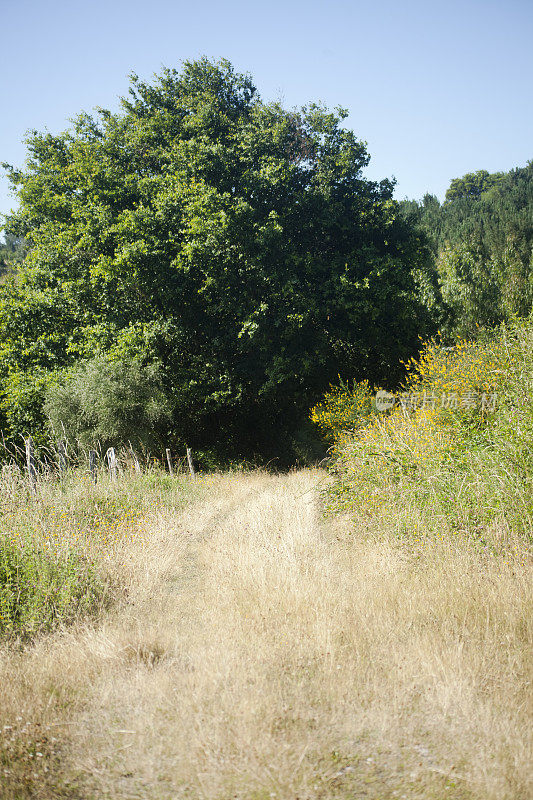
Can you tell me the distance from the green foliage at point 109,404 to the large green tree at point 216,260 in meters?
0.89

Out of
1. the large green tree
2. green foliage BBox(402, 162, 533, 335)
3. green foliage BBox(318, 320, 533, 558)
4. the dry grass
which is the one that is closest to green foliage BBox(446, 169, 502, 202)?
green foliage BBox(402, 162, 533, 335)

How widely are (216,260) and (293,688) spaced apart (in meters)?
14.9

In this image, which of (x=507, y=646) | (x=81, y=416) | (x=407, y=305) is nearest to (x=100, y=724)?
(x=507, y=646)

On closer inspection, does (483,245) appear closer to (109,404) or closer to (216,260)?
(216,260)

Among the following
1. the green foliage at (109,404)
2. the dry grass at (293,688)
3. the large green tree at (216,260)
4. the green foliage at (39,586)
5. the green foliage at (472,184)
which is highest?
the green foliage at (472,184)

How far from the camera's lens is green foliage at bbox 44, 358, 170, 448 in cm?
1572

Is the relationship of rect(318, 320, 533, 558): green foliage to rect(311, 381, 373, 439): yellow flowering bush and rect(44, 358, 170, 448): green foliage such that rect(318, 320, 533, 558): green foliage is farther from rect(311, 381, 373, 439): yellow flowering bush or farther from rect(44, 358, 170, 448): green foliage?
rect(44, 358, 170, 448): green foliage

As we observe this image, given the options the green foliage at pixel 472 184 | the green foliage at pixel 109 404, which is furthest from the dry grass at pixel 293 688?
the green foliage at pixel 472 184

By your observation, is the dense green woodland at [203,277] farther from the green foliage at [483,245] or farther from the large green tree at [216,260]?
the green foliage at [483,245]

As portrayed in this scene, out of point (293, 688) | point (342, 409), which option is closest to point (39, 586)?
point (293, 688)

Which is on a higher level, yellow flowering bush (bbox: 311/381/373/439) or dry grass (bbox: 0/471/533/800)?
yellow flowering bush (bbox: 311/381/373/439)

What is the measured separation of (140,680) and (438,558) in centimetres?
341

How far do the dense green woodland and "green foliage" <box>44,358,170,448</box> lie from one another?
0.16 ft

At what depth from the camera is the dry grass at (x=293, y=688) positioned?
10.3ft
